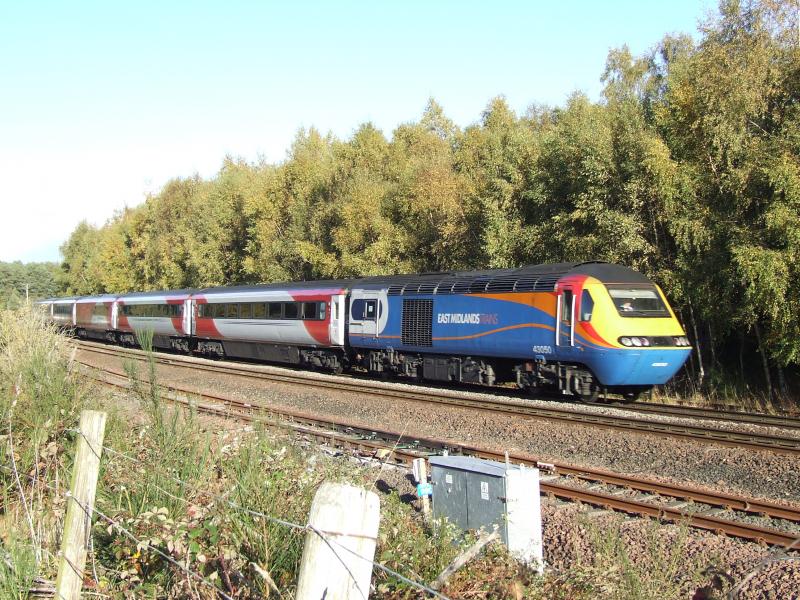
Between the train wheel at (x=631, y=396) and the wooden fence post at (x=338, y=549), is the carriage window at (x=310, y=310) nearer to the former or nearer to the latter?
the train wheel at (x=631, y=396)

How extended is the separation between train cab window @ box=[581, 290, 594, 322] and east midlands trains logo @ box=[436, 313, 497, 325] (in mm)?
2390

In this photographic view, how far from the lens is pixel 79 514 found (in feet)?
13.9

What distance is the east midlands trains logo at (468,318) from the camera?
16.4m

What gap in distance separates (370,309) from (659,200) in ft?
27.5

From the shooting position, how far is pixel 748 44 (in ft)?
55.4

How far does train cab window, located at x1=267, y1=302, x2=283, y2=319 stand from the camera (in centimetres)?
2428

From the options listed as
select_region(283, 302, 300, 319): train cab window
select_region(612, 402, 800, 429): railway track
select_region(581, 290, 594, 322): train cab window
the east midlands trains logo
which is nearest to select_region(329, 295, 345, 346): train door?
select_region(283, 302, 300, 319): train cab window

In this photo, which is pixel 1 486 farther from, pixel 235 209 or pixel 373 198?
pixel 235 209

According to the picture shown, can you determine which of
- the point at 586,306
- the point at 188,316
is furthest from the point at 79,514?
the point at 188,316

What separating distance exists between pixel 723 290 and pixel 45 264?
9851 cm

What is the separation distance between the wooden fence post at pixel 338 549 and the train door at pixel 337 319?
18.6 m

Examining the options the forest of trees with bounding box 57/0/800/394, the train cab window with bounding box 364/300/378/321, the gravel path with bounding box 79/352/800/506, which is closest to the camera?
the gravel path with bounding box 79/352/800/506

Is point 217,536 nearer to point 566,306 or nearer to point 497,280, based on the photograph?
point 566,306

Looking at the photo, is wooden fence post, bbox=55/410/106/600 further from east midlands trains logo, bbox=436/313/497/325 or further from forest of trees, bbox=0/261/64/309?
forest of trees, bbox=0/261/64/309
